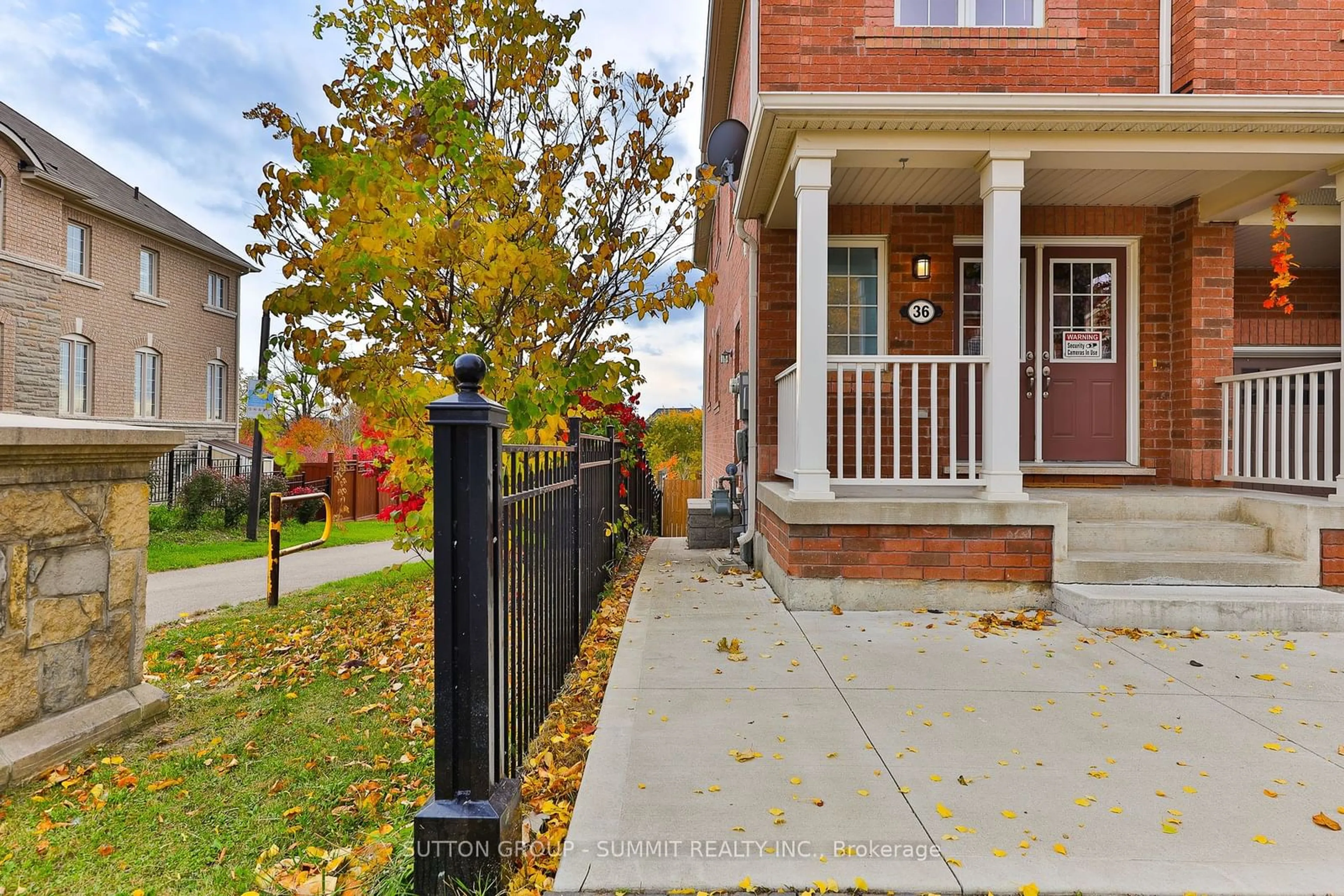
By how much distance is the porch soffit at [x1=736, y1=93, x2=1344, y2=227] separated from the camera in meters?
4.60

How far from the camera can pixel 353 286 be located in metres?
→ 3.45

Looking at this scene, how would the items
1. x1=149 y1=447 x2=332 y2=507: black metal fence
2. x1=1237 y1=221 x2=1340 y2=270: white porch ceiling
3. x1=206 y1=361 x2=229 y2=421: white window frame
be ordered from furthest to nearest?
1. x1=206 y1=361 x2=229 y2=421: white window frame
2. x1=149 y1=447 x2=332 y2=507: black metal fence
3. x1=1237 y1=221 x2=1340 y2=270: white porch ceiling

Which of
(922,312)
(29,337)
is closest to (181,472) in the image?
(29,337)

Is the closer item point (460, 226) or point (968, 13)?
point (460, 226)

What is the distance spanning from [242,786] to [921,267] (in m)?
5.98

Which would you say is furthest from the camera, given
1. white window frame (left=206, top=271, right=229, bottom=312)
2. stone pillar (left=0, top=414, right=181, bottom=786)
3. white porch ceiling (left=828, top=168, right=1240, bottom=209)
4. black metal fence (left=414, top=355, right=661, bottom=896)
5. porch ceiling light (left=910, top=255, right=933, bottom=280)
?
white window frame (left=206, top=271, right=229, bottom=312)

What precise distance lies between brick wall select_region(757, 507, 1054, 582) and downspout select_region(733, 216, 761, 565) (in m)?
1.75

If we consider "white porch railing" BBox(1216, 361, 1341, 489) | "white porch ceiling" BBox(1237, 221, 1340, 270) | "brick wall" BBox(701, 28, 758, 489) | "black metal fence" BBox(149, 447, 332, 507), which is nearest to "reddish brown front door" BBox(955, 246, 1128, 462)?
"white porch railing" BBox(1216, 361, 1341, 489)

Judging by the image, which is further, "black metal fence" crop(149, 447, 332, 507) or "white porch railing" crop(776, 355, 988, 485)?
"black metal fence" crop(149, 447, 332, 507)

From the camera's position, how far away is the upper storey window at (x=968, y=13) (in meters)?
5.90

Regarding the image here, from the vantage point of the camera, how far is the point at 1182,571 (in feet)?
14.8

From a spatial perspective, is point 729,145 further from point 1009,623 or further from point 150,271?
point 150,271

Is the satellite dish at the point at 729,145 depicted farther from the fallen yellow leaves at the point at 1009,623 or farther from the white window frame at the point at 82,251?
the white window frame at the point at 82,251

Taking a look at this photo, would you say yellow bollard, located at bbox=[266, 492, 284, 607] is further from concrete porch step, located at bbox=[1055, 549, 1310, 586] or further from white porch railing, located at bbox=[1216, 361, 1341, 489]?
white porch railing, located at bbox=[1216, 361, 1341, 489]
